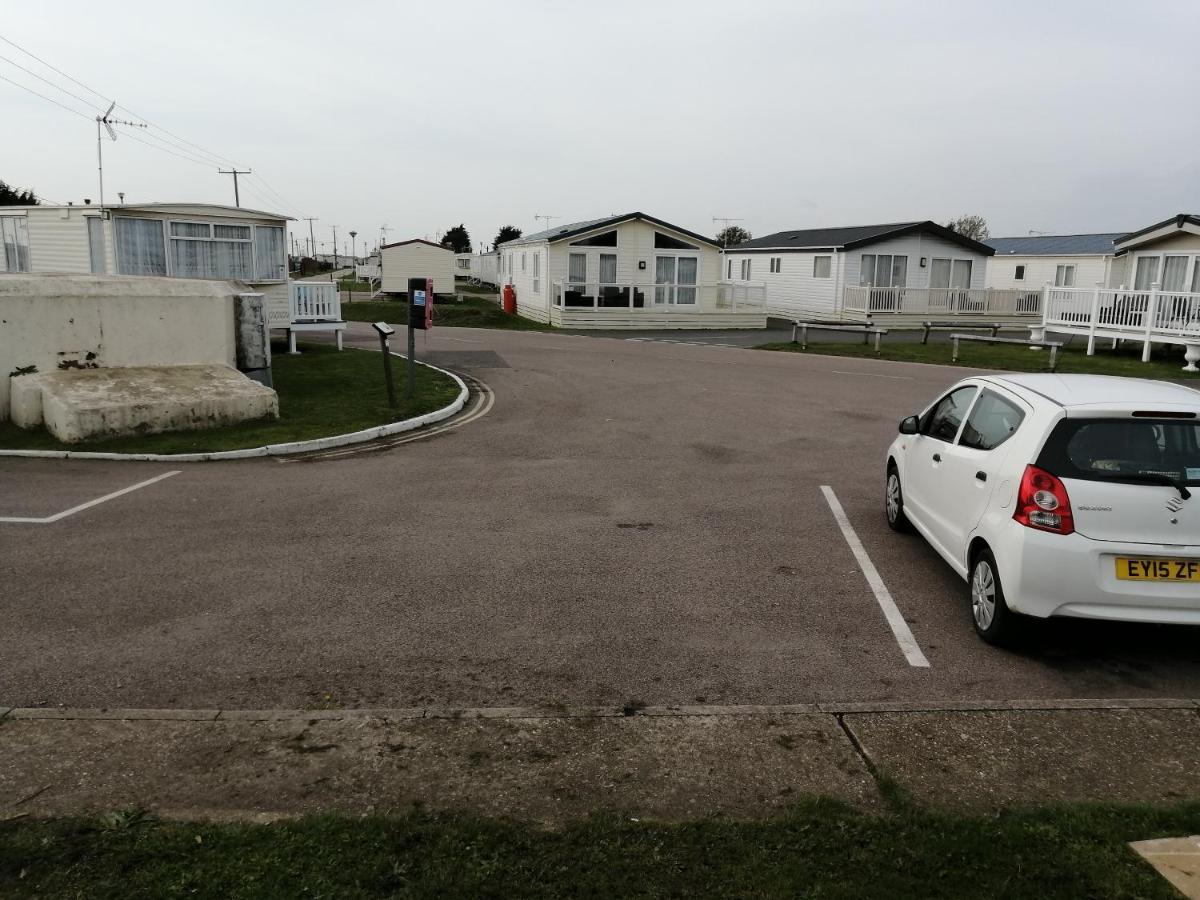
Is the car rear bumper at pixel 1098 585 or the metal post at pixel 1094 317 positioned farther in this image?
the metal post at pixel 1094 317

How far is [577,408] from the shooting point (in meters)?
15.0

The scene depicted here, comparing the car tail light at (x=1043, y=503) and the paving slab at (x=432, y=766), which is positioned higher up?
the car tail light at (x=1043, y=503)

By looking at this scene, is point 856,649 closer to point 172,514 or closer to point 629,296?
point 172,514

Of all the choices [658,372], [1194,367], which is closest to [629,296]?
[658,372]

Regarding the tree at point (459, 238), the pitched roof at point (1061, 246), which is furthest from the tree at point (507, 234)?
the pitched roof at point (1061, 246)

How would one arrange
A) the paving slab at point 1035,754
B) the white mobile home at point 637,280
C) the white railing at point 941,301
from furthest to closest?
1. the white railing at point 941,301
2. the white mobile home at point 637,280
3. the paving slab at point 1035,754

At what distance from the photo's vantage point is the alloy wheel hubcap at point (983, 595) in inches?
219

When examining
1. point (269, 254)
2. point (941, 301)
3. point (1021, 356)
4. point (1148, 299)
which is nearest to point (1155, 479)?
point (269, 254)

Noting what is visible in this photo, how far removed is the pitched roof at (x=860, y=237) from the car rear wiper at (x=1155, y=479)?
105 ft

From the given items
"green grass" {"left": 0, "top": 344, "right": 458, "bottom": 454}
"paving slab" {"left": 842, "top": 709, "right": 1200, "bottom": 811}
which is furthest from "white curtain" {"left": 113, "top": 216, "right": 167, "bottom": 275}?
"paving slab" {"left": 842, "top": 709, "right": 1200, "bottom": 811}

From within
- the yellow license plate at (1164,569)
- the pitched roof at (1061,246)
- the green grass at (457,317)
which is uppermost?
the pitched roof at (1061,246)

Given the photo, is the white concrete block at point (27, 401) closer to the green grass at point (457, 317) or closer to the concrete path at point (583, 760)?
the concrete path at point (583, 760)

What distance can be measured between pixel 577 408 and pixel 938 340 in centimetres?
2019

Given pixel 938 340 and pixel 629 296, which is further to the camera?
pixel 629 296
